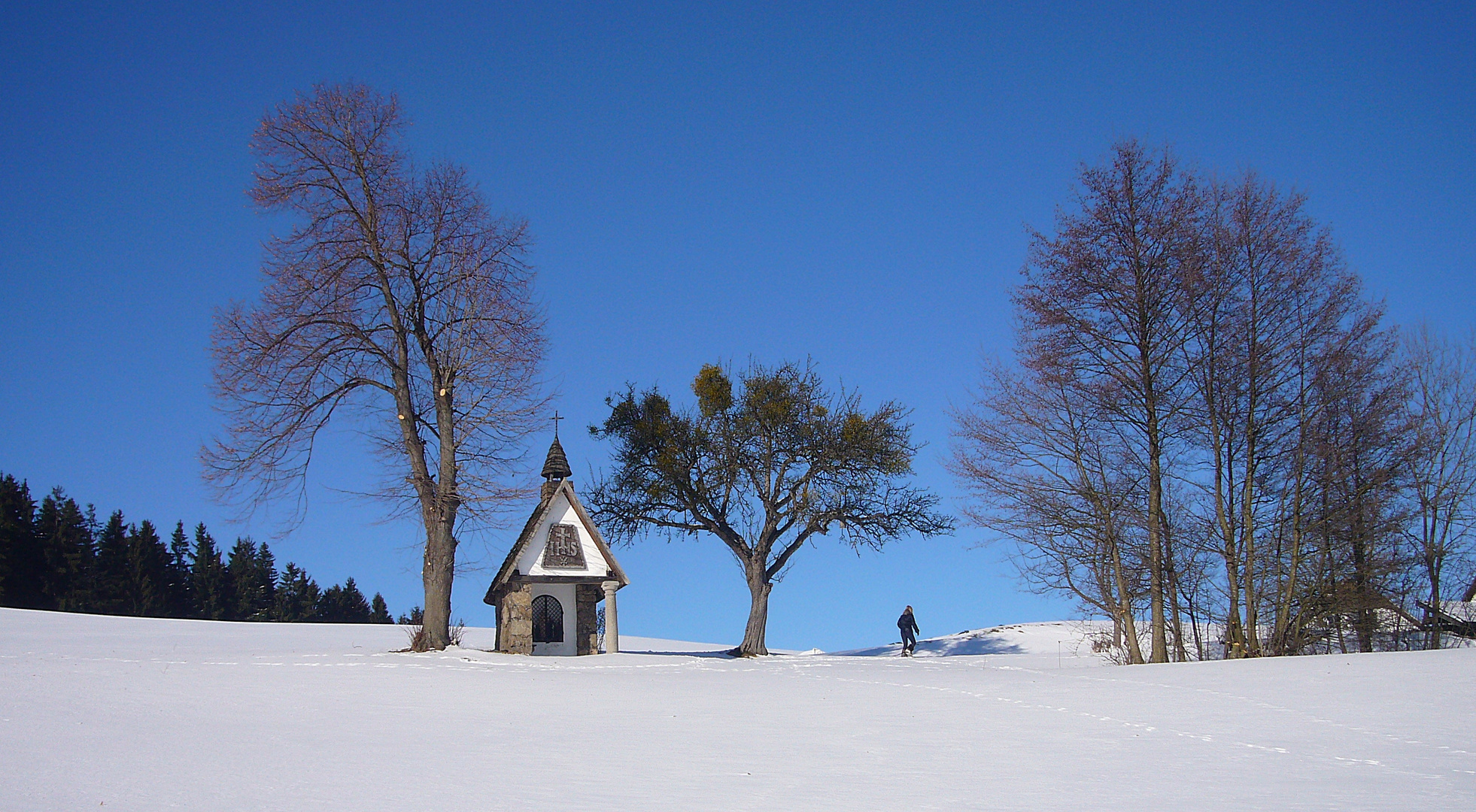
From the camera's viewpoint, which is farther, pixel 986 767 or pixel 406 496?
pixel 406 496

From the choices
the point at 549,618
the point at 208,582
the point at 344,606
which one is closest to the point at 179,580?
the point at 208,582

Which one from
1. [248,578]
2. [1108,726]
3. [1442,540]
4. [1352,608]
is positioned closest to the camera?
[1108,726]

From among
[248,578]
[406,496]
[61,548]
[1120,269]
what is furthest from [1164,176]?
[248,578]

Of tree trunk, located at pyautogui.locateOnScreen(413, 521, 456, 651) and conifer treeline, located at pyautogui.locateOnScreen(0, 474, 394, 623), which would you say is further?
conifer treeline, located at pyautogui.locateOnScreen(0, 474, 394, 623)

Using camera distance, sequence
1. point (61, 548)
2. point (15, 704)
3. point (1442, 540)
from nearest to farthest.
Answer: point (15, 704)
point (1442, 540)
point (61, 548)

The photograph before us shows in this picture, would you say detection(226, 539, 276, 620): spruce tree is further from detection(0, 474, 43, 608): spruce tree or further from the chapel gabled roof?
the chapel gabled roof

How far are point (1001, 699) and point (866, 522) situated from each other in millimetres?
16371

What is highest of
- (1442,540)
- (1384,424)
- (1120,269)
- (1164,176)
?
(1164,176)

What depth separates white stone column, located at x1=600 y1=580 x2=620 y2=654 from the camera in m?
26.1

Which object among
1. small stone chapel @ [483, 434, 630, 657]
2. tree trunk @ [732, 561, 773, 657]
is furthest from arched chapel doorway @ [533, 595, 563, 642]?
tree trunk @ [732, 561, 773, 657]

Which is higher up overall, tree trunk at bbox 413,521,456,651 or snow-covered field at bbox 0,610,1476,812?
tree trunk at bbox 413,521,456,651

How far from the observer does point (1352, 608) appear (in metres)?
20.1

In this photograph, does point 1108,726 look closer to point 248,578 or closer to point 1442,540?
point 1442,540

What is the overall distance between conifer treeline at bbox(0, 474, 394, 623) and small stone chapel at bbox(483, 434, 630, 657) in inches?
1612
